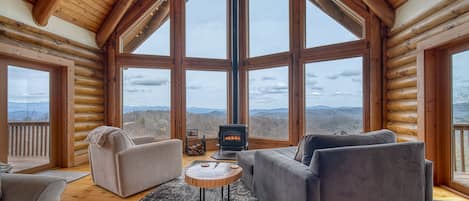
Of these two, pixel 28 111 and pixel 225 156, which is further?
pixel 225 156

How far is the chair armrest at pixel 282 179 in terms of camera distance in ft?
6.32

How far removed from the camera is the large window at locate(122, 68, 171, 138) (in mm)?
5680

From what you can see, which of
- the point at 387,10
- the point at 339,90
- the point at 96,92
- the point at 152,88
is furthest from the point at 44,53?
the point at 387,10

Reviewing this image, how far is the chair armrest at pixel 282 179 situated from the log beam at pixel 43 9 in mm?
3938

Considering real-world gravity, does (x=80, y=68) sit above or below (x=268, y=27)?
below

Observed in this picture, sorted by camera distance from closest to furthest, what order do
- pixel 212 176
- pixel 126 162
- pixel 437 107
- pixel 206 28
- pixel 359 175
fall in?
1. pixel 359 175
2. pixel 212 176
3. pixel 126 162
4. pixel 437 107
5. pixel 206 28

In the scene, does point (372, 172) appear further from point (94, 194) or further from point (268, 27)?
point (268, 27)

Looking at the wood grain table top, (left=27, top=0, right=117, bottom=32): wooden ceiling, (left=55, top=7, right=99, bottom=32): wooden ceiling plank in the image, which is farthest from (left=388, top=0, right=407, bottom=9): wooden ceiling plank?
(left=55, top=7, right=99, bottom=32): wooden ceiling plank

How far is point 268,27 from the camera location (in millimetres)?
5941

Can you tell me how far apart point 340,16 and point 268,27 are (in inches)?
63.2

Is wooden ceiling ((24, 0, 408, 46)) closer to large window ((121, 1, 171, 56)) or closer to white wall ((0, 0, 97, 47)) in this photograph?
white wall ((0, 0, 97, 47))

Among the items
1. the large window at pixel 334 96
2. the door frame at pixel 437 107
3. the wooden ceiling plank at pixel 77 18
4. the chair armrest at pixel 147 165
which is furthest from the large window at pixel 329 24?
the wooden ceiling plank at pixel 77 18

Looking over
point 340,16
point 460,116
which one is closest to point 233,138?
point 340,16

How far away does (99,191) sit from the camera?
3.30 meters
